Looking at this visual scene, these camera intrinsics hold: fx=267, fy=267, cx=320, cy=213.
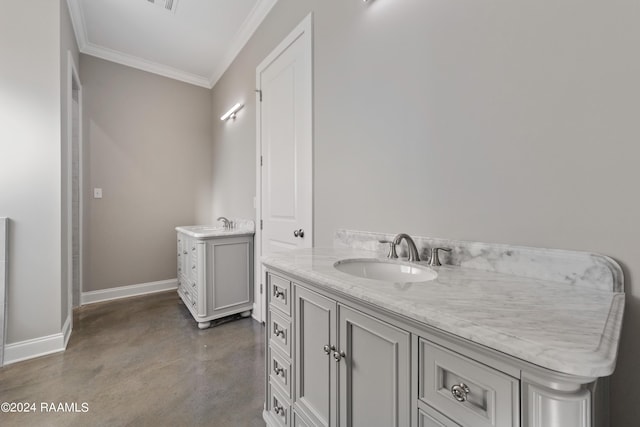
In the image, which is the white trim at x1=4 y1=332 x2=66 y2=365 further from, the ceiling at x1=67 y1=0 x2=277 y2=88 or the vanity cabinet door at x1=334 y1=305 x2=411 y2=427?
the ceiling at x1=67 y1=0 x2=277 y2=88

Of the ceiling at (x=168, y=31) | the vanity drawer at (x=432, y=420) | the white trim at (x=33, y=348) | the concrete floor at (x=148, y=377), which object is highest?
the ceiling at (x=168, y=31)

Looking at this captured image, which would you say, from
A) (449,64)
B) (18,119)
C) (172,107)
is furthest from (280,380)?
(172,107)

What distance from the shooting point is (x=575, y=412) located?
Answer: 405mm

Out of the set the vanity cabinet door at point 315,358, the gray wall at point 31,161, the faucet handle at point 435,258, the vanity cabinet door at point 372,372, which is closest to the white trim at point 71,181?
the gray wall at point 31,161

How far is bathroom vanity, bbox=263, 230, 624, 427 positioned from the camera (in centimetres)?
44

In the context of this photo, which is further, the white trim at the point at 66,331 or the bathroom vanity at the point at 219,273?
the bathroom vanity at the point at 219,273

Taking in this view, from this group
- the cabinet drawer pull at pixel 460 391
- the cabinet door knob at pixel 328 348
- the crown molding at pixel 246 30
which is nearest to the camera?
the cabinet drawer pull at pixel 460 391

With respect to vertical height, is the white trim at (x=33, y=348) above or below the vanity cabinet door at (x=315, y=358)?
below

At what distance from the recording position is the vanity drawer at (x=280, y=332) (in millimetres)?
1117

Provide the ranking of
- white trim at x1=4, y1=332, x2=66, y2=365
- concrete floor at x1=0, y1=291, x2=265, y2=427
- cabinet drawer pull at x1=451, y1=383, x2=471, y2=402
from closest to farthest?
1. cabinet drawer pull at x1=451, y1=383, x2=471, y2=402
2. concrete floor at x1=0, y1=291, x2=265, y2=427
3. white trim at x1=4, y1=332, x2=66, y2=365

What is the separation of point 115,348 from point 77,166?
6.81 ft

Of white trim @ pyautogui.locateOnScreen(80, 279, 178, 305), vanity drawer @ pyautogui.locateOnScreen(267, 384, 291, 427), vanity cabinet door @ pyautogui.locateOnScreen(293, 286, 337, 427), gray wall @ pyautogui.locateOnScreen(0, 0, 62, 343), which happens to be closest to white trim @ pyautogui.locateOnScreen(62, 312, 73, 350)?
gray wall @ pyautogui.locateOnScreen(0, 0, 62, 343)

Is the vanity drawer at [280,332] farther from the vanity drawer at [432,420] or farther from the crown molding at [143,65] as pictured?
the crown molding at [143,65]

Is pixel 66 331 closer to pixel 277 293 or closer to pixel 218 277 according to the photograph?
pixel 218 277
